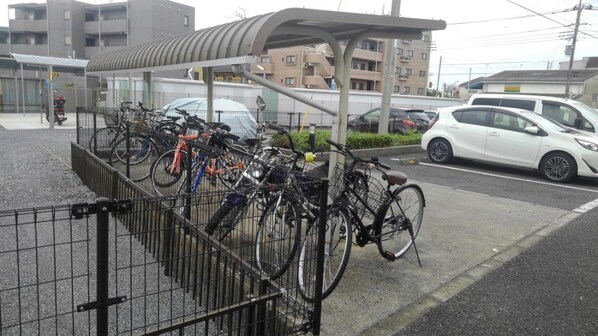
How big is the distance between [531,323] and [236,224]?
234 cm

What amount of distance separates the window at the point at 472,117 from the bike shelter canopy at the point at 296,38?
226 inches

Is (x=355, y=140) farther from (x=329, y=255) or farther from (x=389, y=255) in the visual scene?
(x=329, y=255)

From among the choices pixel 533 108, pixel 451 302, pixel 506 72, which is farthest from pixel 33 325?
pixel 506 72

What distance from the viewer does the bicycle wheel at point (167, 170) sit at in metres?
5.86

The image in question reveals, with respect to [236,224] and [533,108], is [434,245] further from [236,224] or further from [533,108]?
[533,108]

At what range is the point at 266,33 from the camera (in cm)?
386

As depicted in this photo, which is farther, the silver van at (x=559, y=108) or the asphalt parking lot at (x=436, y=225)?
the silver van at (x=559, y=108)

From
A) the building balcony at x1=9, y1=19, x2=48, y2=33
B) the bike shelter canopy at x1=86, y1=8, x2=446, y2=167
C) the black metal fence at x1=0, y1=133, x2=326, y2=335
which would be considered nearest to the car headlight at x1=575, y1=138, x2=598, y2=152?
the bike shelter canopy at x1=86, y1=8, x2=446, y2=167

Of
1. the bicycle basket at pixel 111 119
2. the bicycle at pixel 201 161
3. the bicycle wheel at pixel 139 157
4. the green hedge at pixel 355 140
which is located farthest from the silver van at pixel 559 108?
the bicycle basket at pixel 111 119

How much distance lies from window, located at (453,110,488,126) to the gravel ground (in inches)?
325

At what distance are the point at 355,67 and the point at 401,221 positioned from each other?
5000 centimetres

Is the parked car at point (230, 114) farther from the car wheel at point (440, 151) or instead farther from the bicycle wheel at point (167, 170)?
the bicycle wheel at point (167, 170)

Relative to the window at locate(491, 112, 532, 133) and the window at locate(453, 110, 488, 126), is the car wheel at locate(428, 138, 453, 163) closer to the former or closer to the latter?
the window at locate(453, 110, 488, 126)

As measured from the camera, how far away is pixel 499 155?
32.3 feet
